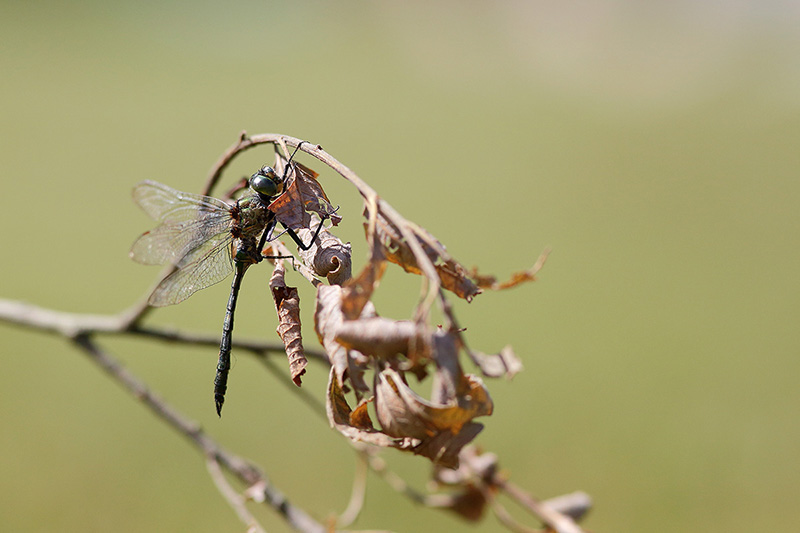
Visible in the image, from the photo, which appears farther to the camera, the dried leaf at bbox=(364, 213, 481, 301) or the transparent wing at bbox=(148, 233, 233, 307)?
the transparent wing at bbox=(148, 233, 233, 307)

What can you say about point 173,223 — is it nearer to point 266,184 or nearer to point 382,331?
point 266,184

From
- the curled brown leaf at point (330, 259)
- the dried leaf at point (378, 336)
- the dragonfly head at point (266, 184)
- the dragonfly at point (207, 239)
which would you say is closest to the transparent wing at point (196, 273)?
the dragonfly at point (207, 239)

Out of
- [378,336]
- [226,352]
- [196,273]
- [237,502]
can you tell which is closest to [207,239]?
[196,273]

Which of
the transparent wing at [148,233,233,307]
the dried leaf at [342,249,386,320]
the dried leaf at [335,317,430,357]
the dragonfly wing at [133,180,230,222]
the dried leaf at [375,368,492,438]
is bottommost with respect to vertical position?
the dried leaf at [375,368,492,438]

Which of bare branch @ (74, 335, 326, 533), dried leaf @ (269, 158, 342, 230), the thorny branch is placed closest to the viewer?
the thorny branch

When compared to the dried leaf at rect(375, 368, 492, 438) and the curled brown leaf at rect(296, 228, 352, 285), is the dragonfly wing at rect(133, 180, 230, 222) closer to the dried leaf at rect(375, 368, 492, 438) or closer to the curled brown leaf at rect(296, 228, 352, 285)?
the curled brown leaf at rect(296, 228, 352, 285)

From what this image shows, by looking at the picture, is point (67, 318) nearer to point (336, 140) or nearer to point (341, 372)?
point (341, 372)

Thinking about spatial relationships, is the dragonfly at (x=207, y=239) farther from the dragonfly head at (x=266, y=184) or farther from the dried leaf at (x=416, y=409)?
the dried leaf at (x=416, y=409)

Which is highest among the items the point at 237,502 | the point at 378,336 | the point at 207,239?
the point at 207,239

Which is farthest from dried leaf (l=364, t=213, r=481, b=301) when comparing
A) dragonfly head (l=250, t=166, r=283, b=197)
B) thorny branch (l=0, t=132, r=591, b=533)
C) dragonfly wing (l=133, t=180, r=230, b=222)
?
dragonfly wing (l=133, t=180, r=230, b=222)
